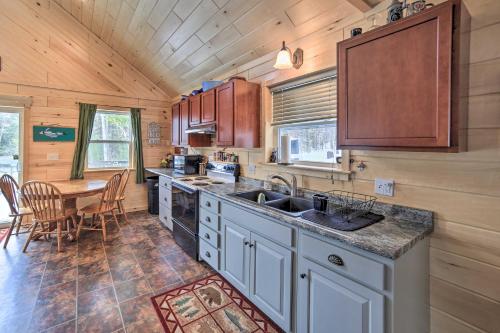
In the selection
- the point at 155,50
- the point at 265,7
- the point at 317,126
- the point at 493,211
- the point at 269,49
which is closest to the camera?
the point at 493,211

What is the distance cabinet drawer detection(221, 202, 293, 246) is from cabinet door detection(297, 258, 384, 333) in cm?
18

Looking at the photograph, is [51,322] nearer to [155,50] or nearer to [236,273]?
[236,273]

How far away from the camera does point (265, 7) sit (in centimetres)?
210

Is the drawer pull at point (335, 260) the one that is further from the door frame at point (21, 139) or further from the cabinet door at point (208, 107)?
the door frame at point (21, 139)

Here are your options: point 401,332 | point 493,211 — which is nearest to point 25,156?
point 401,332

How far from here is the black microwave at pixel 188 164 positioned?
12.5 ft

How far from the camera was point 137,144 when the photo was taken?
4684 mm

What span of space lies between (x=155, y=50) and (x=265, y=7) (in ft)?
7.36

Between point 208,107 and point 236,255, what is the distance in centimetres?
195

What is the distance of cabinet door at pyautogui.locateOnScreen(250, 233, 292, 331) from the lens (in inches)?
63.8

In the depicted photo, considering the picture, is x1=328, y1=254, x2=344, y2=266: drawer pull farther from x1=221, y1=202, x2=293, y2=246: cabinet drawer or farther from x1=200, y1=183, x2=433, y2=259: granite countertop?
x1=221, y1=202, x2=293, y2=246: cabinet drawer

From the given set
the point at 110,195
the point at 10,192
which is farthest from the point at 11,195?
the point at 110,195

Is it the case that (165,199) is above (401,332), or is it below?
above

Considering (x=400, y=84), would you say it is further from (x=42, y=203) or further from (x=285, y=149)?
(x=42, y=203)
